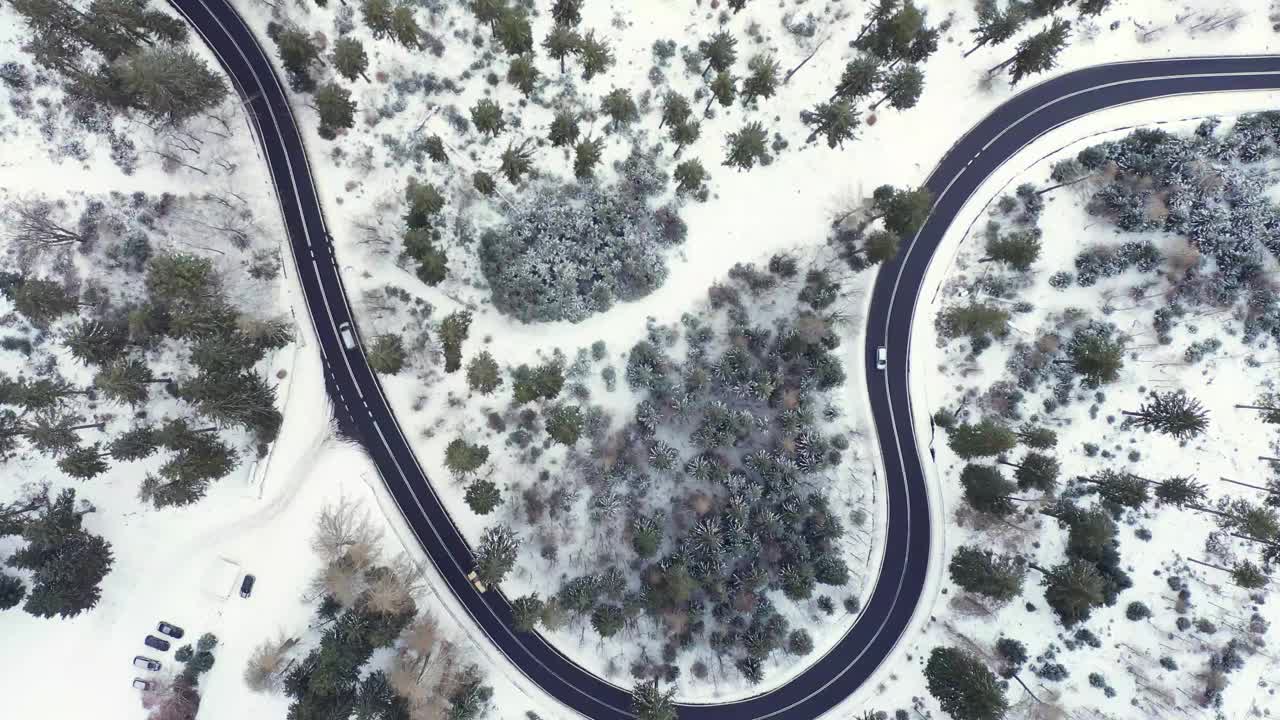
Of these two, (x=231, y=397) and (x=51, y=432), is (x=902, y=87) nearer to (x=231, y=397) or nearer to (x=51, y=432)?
(x=231, y=397)

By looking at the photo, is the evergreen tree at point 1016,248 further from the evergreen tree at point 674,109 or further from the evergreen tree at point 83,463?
the evergreen tree at point 83,463

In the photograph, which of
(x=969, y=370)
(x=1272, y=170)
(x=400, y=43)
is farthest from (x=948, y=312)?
(x=400, y=43)

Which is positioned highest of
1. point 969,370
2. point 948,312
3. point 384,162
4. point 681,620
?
point 384,162

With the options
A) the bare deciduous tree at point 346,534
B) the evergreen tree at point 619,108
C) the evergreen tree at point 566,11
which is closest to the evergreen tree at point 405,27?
the evergreen tree at point 566,11

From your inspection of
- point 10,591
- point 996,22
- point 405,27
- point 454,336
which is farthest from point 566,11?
point 10,591

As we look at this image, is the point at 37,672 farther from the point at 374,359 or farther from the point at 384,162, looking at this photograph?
the point at 384,162

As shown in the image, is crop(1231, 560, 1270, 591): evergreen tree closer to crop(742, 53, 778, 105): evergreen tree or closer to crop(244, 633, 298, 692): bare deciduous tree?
crop(742, 53, 778, 105): evergreen tree
